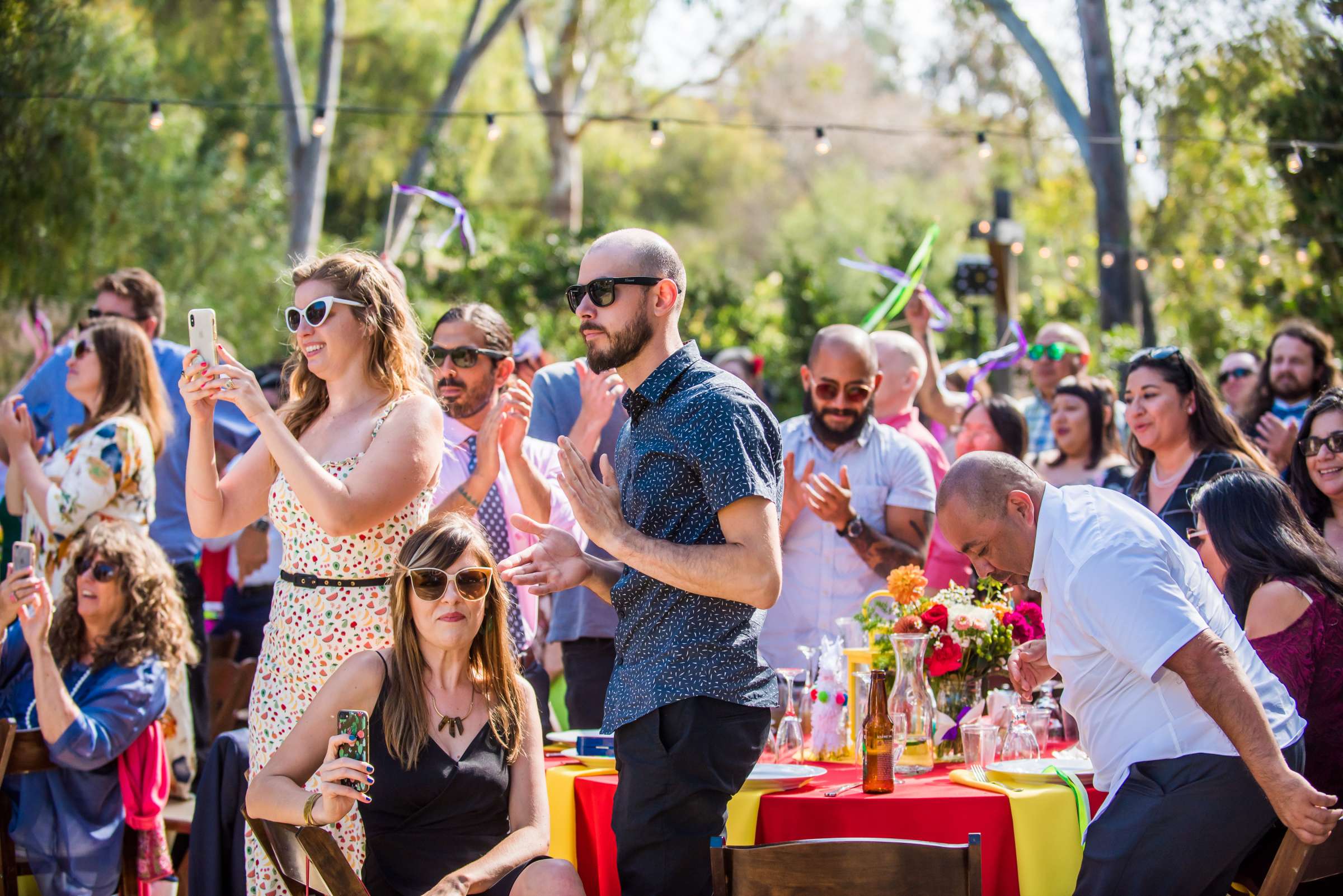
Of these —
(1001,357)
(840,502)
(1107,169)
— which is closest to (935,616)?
(840,502)

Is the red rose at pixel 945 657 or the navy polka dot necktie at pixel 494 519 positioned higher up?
the navy polka dot necktie at pixel 494 519

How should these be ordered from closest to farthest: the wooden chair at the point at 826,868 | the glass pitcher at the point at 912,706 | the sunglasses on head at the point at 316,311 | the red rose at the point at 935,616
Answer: the wooden chair at the point at 826,868
the sunglasses on head at the point at 316,311
the glass pitcher at the point at 912,706
the red rose at the point at 935,616

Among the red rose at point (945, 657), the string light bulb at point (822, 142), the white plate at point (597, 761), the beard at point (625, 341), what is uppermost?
the string light bulb at point (822, 142)

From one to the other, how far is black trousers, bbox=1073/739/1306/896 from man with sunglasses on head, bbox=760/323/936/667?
1.72 meters

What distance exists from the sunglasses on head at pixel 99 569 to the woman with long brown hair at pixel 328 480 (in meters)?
1.34

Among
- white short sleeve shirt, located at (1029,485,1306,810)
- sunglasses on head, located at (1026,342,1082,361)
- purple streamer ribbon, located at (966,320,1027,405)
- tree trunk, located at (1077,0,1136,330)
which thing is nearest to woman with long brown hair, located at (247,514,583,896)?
white short sleeve shirt, located at (1029,485,1306,810)

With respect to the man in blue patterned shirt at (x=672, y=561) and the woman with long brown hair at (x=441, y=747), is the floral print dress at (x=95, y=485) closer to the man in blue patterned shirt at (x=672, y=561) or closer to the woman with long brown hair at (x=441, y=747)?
the woman with long brown hair at (x=441, y=747)

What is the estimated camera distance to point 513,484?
4.43 metres

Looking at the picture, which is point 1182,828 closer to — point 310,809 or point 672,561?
point 672,561

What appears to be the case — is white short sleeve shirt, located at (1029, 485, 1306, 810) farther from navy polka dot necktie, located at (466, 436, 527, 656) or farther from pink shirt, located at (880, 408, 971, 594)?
pink shirt, located at (880, 408, 971, 594)

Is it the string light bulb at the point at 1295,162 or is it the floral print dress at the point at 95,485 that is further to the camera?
the string light bulb at the point at 1295,162

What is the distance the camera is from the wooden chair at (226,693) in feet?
18.8

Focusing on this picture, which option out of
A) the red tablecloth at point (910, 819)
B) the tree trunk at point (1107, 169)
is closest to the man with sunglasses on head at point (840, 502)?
the red tablecloth at point (910, 819)

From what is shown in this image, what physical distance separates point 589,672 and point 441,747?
1.56 metres
